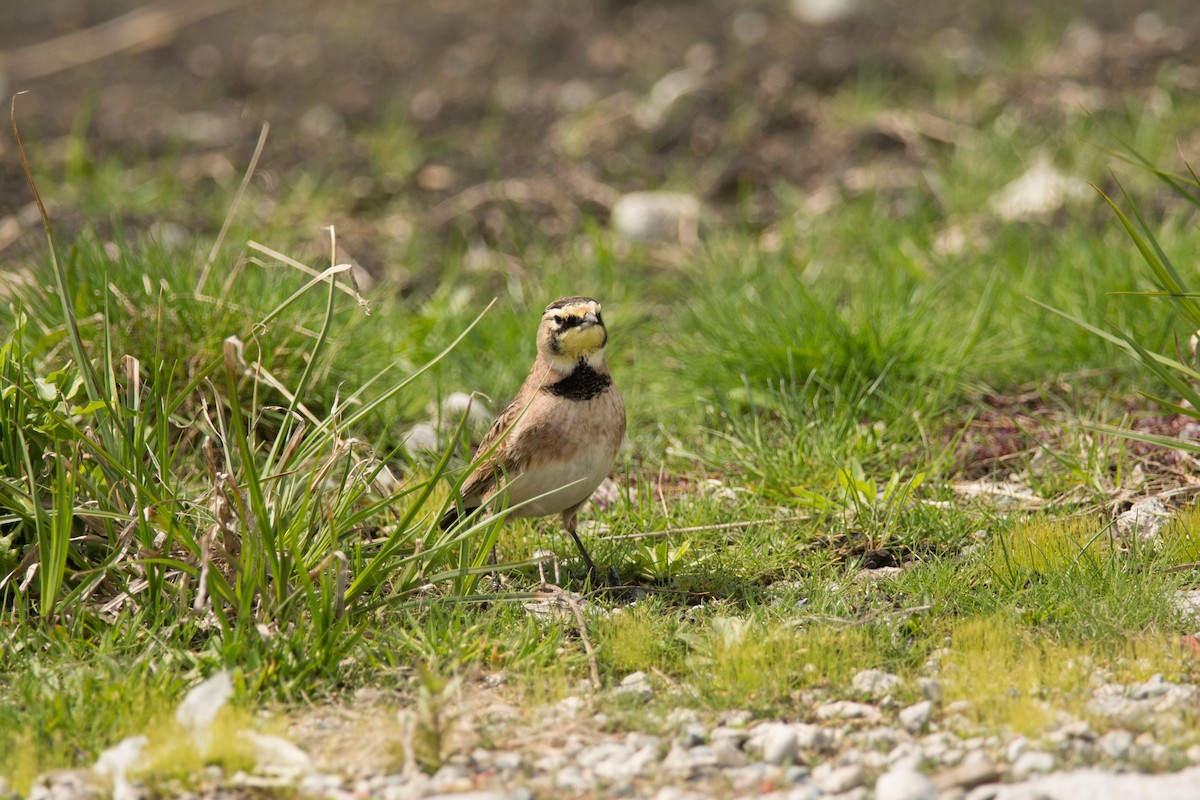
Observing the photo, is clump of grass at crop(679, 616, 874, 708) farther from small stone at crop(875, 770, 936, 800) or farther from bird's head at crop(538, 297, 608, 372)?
bird's head at crop(538, 297, 608, 372)

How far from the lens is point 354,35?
1098 cm

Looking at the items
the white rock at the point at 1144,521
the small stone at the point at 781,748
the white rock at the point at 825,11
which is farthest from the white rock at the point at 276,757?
the white rock at the point at 825,11

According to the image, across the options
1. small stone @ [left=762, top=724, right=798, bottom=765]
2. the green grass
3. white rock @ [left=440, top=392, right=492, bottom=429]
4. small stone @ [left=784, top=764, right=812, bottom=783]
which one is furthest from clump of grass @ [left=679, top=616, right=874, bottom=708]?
white rock @ [left=440, top=392, right=492, bottom=429]

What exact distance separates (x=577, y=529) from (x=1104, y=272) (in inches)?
118

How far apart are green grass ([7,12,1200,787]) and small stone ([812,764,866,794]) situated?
0.40 meters

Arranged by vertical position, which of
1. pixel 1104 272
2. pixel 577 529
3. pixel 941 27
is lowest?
pixel 577 529

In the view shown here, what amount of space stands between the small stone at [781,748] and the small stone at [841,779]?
0.32 feet

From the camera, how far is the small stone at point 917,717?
3404mm

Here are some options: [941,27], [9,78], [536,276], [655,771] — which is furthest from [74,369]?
[941,27]

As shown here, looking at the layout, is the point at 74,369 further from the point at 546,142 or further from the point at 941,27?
the point at 941,27

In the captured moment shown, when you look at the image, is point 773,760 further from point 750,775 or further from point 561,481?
point 561,481

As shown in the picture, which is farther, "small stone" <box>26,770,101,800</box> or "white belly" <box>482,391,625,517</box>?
"white belly" <box>482,391,625,517</box>

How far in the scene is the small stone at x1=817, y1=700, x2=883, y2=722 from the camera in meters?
3.50

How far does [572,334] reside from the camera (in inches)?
180
